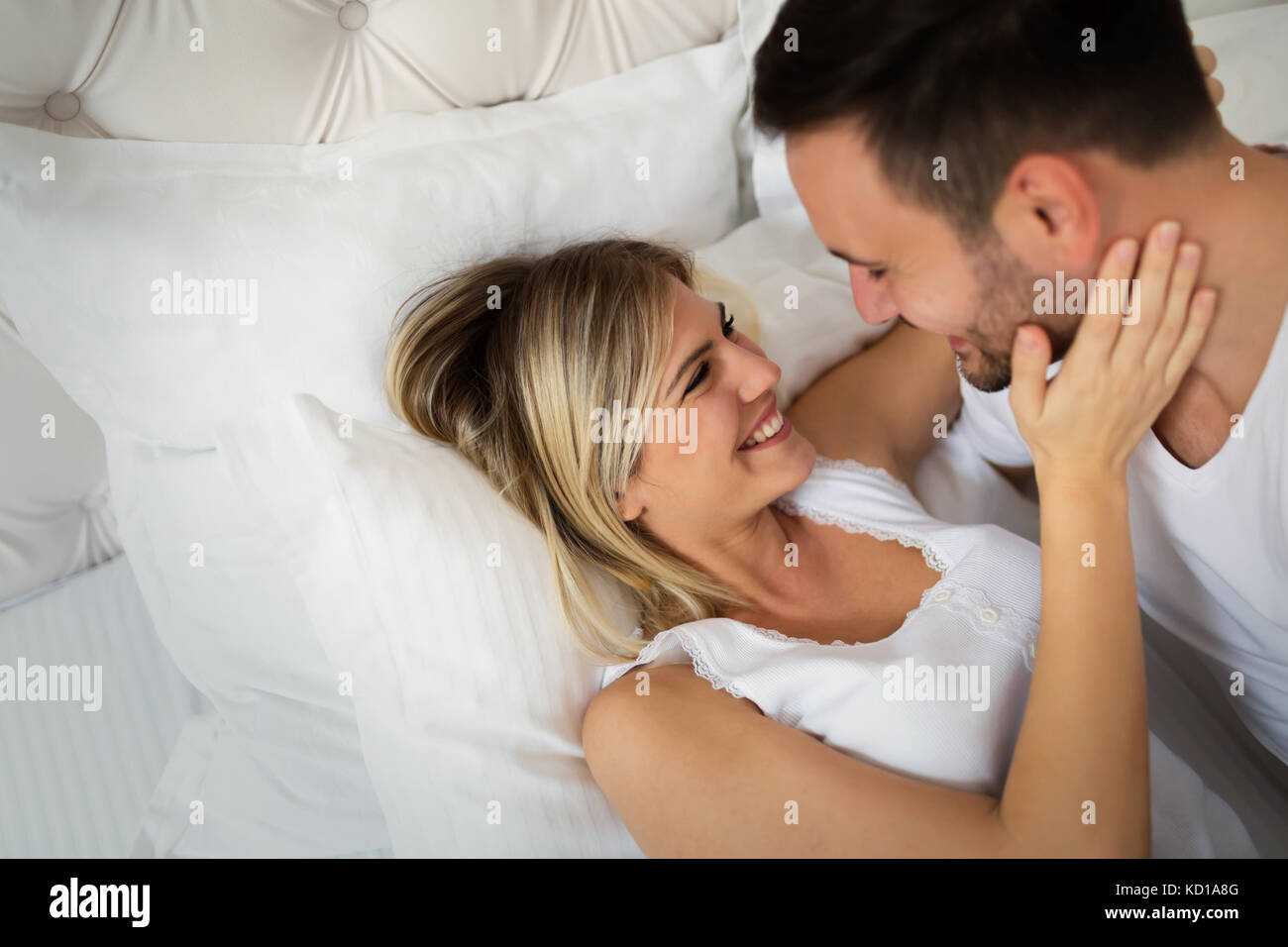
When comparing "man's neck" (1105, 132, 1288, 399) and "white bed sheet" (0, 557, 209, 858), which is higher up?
"man's neck" (1105, 132, 1288, 399)

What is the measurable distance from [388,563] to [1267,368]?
93 cm

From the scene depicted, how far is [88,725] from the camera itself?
1285 mm

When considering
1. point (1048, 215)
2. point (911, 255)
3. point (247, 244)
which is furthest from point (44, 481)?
point (1048, 215)

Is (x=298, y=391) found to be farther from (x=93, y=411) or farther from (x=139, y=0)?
(x=139, y=0)

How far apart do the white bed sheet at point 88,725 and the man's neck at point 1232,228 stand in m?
1.34

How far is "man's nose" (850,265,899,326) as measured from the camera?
97cm

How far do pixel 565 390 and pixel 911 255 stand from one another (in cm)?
45

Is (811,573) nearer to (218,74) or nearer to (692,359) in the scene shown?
(692,359)

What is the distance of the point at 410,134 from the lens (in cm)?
130

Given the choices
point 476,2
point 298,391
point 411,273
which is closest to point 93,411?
point 298,391

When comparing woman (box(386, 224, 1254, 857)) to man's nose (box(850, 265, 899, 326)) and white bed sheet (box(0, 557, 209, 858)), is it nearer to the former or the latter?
man's nose (box(850, 265, 899, 326))

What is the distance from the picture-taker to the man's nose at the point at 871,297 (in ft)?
3.17

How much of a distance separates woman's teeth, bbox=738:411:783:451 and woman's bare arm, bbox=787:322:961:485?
192 millimetres

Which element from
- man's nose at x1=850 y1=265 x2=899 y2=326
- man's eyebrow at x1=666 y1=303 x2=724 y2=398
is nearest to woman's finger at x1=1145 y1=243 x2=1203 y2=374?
man's nose at x1=850 y1=265 x2=899 y2=326
